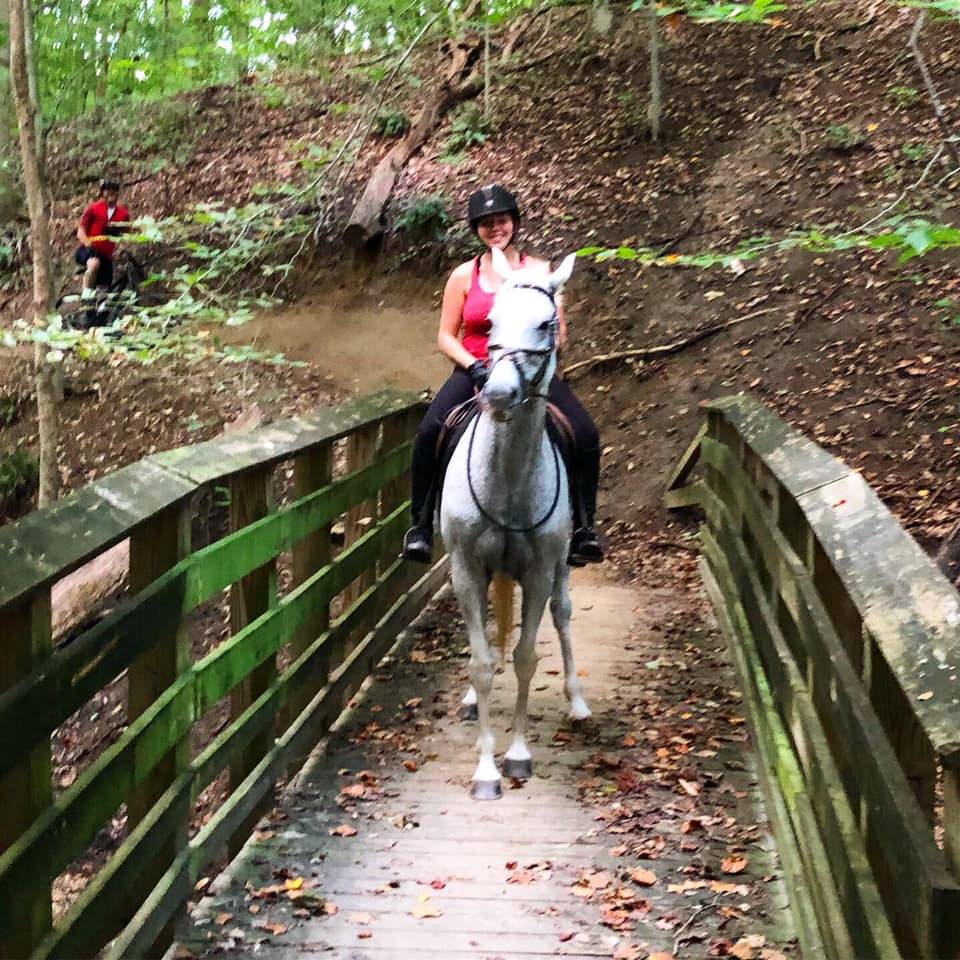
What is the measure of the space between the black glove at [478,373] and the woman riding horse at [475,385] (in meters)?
0.02

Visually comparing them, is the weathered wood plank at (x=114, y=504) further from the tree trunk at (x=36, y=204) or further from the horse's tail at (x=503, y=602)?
the tree trunk at (x=36, y=204)

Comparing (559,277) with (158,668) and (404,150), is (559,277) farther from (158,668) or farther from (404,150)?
(404,150)

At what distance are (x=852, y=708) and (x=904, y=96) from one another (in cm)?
1606

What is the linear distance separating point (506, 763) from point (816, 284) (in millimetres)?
9873

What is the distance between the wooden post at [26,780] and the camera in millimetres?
2592

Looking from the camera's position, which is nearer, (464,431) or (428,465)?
(464,431)

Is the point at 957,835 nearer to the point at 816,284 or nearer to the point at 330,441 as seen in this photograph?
the point at 330,441

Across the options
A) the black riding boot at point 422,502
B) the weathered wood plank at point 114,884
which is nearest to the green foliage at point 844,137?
the black riding boot at point 422,502

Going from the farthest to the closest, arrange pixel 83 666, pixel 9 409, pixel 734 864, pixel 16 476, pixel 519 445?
pixel 9 409, pixel 16 476, pixel 519 445, pixel 734 864, pixel 83 666

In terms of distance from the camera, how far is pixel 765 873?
4.31 metres

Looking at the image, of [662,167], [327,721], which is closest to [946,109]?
[662,167]

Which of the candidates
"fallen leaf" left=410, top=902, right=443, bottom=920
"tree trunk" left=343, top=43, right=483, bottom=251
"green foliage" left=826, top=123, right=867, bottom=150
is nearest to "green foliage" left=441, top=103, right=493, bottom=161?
"tree trunk" left=343, top=43, right=483, bottom=251

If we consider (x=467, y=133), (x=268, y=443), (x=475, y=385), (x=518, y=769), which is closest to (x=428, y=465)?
(x=475, y=385)

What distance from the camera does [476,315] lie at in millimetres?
5887
